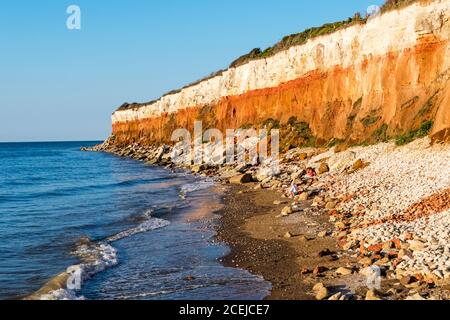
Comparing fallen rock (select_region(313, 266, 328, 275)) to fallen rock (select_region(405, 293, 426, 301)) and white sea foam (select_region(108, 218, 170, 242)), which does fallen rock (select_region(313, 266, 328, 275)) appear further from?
white sea foam (select_region(108, 218, 170, 242))

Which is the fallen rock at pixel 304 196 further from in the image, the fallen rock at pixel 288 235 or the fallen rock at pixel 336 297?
the fallen rock at pixel 336 297

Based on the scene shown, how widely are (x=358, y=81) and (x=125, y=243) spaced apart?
20.8 m

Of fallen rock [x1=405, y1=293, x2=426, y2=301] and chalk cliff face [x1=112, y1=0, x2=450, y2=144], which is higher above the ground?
chalk cliff face [x1=112, y1=0, x2=450, y2=144]

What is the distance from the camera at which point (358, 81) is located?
3167 cm

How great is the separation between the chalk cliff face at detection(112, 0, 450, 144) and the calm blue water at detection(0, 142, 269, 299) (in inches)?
404

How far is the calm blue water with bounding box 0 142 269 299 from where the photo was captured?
1150 centimetres

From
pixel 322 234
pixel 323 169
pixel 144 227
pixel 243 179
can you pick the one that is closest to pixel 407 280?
pixel 322 234

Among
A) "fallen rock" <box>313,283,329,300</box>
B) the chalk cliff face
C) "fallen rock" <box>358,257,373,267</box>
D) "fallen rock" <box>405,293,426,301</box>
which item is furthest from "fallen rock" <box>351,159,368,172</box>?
"fallen rock" <box>405,293,426,301</box>

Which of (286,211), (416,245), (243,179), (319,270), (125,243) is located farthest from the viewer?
(243,179)

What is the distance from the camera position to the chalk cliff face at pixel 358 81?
946 inches

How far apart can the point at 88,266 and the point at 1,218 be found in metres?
11.6

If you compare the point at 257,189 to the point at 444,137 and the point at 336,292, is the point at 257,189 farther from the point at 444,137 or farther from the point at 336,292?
the point at 336,292

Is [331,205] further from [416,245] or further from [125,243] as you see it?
[125,243]
